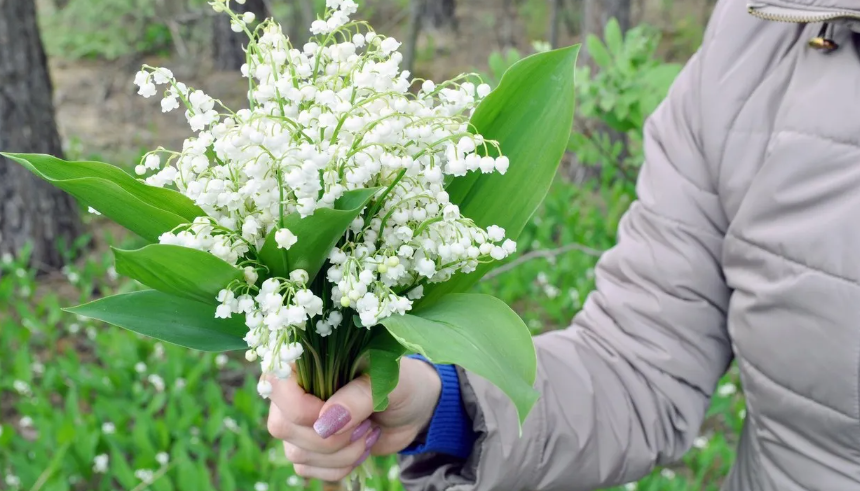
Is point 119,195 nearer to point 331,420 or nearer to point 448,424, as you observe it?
point 331,420

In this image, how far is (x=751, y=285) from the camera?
1206 millimetres

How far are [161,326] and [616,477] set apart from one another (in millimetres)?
866

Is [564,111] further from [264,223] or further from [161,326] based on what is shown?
[161,326]

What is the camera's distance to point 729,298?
1342 millimetres

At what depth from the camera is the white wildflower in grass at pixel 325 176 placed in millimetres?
746

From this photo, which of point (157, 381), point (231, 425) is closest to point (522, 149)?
point (231, 425)

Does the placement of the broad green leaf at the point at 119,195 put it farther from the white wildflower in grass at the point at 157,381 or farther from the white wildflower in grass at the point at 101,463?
the white wildflower in grass at the point at 157,381

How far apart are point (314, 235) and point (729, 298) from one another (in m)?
0.86

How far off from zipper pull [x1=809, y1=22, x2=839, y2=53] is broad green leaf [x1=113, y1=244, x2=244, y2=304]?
Answer: 89cm

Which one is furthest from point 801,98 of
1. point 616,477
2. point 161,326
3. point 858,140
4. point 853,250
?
point 161,326

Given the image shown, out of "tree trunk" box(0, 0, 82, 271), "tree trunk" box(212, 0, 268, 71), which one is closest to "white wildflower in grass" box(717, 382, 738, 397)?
"tree trunk" box(0, 0, 82, 271)

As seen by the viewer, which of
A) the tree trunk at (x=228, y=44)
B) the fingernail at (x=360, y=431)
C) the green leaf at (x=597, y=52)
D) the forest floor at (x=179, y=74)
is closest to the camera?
the fingernail at (x=360, y=431)

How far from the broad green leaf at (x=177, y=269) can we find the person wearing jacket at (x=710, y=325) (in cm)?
25

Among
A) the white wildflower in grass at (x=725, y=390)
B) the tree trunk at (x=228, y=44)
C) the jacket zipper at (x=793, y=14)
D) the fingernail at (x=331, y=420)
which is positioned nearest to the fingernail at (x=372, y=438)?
the fingernail at (x=331, y=420)
